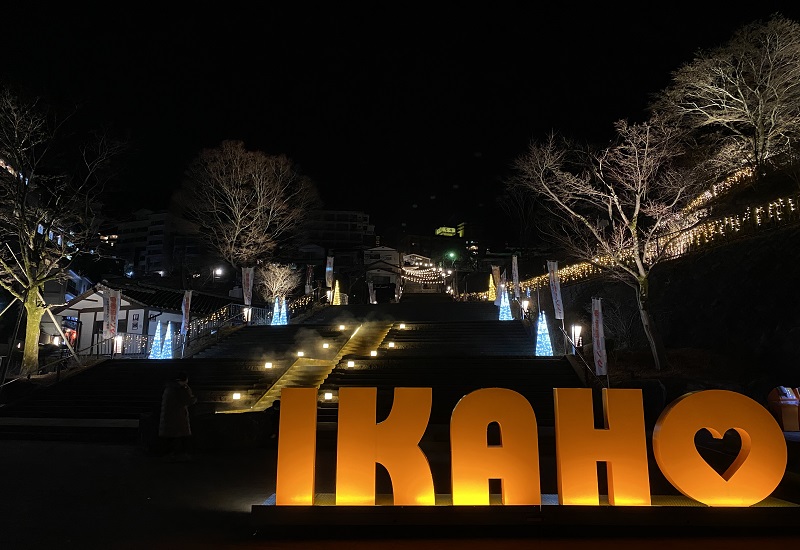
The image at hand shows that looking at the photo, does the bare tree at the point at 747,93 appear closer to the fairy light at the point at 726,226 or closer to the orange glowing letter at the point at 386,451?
the fairy light at the point at 726,226

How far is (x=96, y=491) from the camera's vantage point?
6.80 metres

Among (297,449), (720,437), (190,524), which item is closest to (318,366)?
(190,524)

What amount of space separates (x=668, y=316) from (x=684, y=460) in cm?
1529

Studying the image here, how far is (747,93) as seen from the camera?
63.6 feet

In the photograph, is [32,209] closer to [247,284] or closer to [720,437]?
[247,284]

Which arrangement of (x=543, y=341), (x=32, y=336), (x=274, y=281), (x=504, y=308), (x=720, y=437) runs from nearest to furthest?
(x=720, y=437) → (x=543, y=341) → (x=32, y=336) → (x=504, y=308) → (x=274, y=281)

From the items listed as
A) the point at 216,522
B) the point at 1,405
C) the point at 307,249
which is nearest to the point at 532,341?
the point at 216,522

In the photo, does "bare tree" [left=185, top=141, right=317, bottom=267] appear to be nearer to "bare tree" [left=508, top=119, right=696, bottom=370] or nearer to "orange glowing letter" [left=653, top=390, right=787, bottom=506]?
"bare tree" [left=508, top=119, right=696, bottom=370]

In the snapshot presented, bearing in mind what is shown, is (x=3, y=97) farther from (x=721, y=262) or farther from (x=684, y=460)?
(x=721, y=262)

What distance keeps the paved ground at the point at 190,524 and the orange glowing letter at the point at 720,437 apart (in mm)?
397

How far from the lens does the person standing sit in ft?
29.2

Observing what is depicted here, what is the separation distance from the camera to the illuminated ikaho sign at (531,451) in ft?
17.0

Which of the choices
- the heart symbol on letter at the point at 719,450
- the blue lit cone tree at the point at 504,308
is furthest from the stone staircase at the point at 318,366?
the heart symbol on letter at the point at 719,450

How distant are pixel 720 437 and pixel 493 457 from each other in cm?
228
